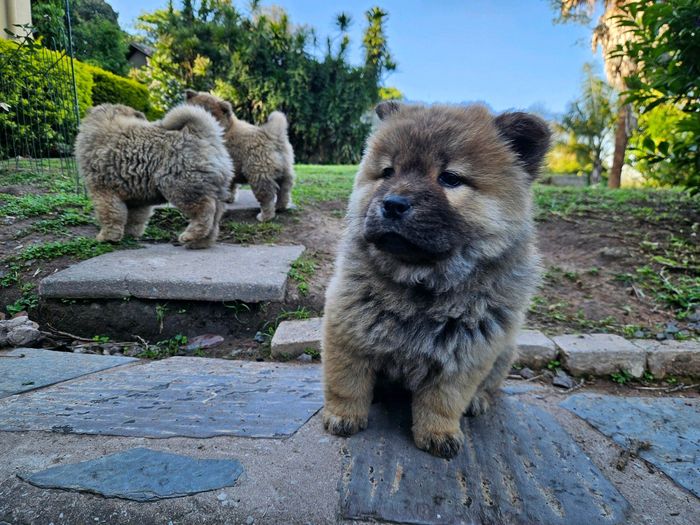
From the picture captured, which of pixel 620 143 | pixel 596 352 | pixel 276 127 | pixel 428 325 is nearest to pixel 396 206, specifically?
pixel 428 325

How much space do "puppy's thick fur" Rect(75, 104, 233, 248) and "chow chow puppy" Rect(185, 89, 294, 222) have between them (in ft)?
3.32

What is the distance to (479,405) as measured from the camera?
2.35 meters

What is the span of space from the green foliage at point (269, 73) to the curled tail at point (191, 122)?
1574 cm

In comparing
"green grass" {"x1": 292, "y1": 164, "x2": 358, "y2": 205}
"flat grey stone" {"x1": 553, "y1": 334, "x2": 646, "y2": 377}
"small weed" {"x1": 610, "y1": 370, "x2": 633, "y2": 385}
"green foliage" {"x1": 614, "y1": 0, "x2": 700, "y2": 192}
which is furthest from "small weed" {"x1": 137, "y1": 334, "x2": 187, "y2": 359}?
"green foliage" {"x1": 614, "y1": 0, "x2": 700, "y2": 192}

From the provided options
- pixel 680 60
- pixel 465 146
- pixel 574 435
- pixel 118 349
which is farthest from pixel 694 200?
pixel 118 349

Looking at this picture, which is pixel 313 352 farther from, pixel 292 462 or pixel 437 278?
pixel 437 278

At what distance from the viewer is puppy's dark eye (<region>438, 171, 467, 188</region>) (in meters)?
1.92

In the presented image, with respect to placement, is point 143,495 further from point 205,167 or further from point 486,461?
point 205,167

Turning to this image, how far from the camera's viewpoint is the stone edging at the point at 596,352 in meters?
3.13

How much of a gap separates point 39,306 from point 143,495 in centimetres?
281

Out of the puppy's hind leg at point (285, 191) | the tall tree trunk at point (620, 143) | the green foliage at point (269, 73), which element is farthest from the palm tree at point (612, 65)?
the puppy's hind leg at point (285, 191)

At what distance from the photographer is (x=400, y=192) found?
5.92 ft

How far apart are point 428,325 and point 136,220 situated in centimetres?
426

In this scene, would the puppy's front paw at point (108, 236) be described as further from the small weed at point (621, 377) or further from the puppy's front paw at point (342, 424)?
the small weed at point (621, 377)
